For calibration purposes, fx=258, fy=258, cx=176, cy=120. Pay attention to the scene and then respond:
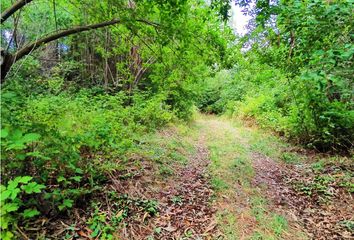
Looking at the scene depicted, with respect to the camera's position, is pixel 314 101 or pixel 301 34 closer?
pixel 301 34

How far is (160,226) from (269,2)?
12.1 ft

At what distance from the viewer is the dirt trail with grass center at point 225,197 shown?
9.35 feet

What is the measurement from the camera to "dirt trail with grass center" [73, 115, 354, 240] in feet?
9.35

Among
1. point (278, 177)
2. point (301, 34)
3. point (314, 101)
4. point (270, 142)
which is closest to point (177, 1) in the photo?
point (301, 34)

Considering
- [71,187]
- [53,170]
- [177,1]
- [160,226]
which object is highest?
[177,1]

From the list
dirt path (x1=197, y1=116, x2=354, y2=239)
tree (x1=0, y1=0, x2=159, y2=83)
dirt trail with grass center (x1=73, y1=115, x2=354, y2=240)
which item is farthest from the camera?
tree (x1=0, y1=0, x2=159, y2=83)

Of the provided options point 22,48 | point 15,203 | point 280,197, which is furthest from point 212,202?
point 22,48

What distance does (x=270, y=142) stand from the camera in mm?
7410

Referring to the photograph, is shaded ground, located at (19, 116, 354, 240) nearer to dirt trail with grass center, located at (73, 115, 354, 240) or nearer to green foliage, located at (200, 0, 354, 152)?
dirt trail with grass center, located at (73, 115, 354, 240)

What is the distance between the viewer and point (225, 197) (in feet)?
11.8

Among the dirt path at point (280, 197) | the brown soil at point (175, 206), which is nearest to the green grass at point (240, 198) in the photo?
the dirt path at point (280, 197)

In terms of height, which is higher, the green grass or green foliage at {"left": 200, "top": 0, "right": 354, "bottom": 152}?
green foliage at {"left": 200, "top": 0, "right": 354, "bottom": 152}

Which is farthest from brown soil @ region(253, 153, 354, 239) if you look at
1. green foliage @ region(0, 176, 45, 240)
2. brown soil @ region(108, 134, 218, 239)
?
green foliage @ region(0, 176, 45, 240)

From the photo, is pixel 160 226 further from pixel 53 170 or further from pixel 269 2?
pixel 269 2
